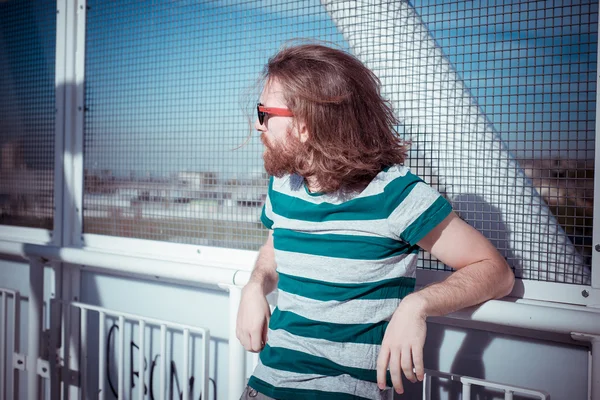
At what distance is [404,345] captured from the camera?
90 cm

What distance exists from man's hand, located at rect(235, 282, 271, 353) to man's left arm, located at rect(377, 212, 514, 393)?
36 centimetres

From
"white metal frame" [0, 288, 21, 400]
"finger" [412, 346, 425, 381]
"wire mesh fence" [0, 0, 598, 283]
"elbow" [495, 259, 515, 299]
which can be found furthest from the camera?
"white metal frame" [0, 288, 21, 400]

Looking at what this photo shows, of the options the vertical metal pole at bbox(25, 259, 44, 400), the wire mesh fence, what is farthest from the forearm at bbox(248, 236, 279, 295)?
the vertical metal pole at bbox(25, 259, 44, 400)

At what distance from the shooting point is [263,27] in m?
1.66

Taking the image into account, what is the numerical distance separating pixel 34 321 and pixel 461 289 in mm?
1823

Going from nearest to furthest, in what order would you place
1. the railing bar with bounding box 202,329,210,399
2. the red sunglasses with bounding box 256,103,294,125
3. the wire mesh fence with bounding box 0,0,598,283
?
the red sunglasses with bounding box 256,103,294,125 < the wire mesh fence with bounding box 0,0,598,283 < the railing bar with bounding box 202,329,210,399

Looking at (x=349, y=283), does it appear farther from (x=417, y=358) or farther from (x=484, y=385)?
(x=484, y=385)

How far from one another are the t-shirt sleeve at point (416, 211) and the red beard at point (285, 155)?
257 millimetres

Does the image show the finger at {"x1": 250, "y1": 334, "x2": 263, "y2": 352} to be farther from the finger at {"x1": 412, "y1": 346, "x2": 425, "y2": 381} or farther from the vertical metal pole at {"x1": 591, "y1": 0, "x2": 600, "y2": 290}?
the vertical metal pole at {"x1": 591, "y1": 0, "x2": 600, "y2": 290}

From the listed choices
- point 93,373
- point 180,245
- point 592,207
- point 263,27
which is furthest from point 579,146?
point 93,373

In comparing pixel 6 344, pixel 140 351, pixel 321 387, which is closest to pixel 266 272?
pixel 321 387

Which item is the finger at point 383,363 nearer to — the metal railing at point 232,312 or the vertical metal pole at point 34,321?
the metal railing at point 232,312

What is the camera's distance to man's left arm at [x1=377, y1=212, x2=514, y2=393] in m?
0.90

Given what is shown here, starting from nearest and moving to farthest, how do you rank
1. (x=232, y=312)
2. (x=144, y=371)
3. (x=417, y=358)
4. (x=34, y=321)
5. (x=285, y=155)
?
(x=417, y=358)
(x=285, y=155)
(x=232, y=312)
(x=144, y=371)
(x=34, y=321)
